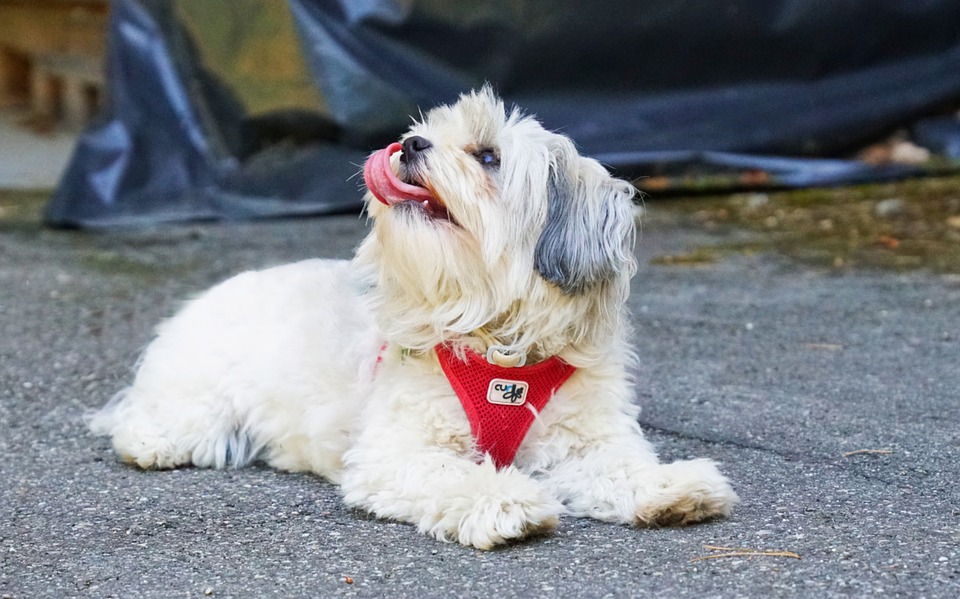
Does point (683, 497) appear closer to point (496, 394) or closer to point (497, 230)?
point (496, 394)

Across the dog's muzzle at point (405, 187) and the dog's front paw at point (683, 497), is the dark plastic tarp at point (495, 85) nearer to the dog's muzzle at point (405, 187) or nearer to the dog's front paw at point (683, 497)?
the dog's muzzle at point (405, 187)

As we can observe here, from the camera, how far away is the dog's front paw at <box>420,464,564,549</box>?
10.8 feet

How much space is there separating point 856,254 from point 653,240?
1.27 meters

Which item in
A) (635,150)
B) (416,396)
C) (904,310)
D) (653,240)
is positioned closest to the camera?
(416,396)

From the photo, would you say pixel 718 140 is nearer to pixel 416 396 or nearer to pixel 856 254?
pixel 856 254

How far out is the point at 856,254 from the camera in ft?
24.4

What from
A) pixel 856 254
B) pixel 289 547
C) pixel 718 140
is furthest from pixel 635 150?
pixel 289 547

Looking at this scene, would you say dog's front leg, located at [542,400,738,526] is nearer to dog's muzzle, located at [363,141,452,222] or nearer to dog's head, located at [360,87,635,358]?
dog's head, located at [360,87,635,358]

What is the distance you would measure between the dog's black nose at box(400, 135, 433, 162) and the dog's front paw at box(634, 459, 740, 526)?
1160 millimetres

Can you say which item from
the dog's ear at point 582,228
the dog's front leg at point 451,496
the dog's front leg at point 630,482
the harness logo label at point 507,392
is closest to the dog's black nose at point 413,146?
the dog's ear at point 582,228

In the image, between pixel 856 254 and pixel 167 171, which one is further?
pixel 167 171

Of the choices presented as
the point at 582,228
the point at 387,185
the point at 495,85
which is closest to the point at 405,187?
the point at 387,185

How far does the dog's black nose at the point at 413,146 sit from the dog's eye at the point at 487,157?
0.52 feet

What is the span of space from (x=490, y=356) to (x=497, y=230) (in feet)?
1.35
